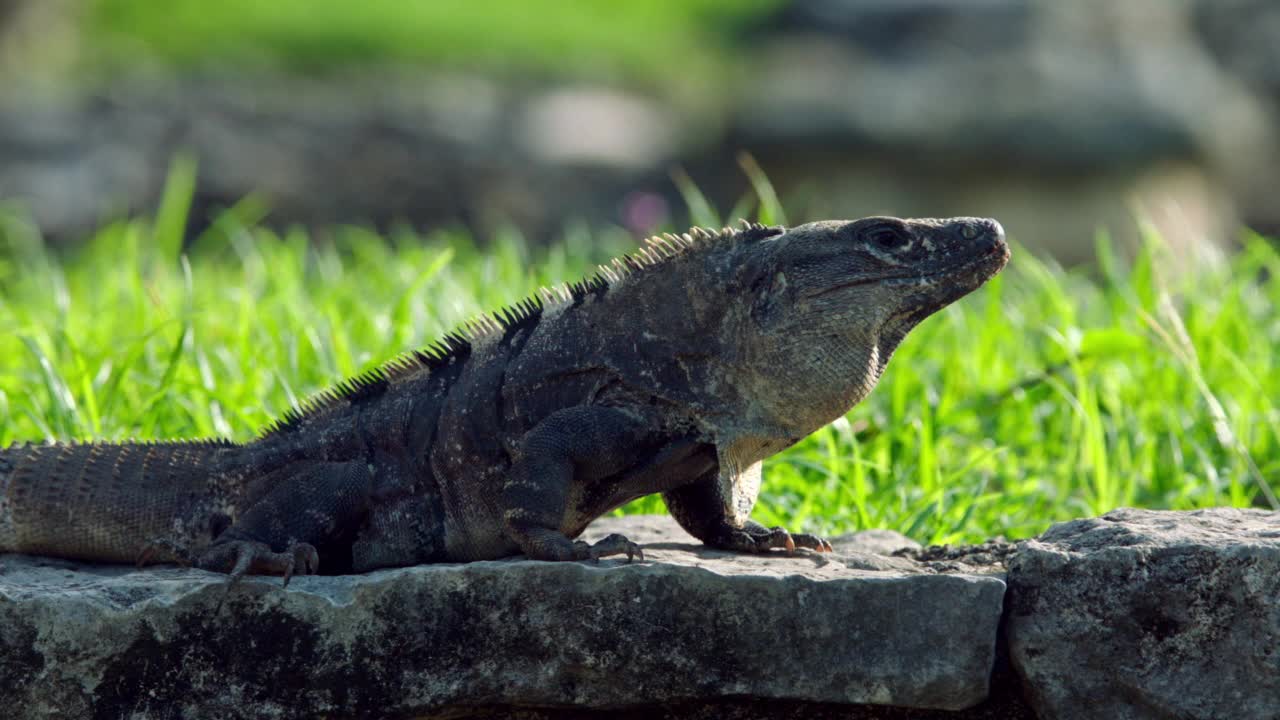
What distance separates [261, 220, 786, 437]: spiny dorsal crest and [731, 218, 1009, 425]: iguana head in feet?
0.56

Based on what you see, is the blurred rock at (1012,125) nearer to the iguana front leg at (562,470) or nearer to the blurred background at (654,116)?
the blurred background at (654,116)

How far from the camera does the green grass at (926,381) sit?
4.70m

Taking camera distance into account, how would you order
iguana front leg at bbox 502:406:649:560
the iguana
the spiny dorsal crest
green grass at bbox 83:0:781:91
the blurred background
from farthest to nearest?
green grass at bbox 83:0:781:91 < the blurred background < the spiny dorsal crest < the iguana < iguana front leg at bbox 502:406:649:560

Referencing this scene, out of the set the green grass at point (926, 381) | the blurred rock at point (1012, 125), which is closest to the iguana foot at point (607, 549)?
the green grass at point (926, 381)

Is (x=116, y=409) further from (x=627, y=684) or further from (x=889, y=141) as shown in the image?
(x=889, y=141)

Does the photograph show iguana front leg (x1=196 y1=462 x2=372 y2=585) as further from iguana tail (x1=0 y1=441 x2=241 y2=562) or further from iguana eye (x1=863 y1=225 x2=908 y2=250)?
iguana eye (x1=863 y1=225 x2=908 y2=250)

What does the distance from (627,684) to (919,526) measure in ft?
5.15

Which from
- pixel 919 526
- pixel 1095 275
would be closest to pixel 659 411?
pixel 919 526

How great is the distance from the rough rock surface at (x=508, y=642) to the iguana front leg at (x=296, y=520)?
14 cm

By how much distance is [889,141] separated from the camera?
12.7m

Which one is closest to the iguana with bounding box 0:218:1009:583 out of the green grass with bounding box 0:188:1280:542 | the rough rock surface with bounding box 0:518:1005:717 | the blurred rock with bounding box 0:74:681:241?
the rough rock surface with bounding box 0:518:1005:717

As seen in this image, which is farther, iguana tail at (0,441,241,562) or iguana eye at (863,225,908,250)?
iguana tail at (0,441,241,562)

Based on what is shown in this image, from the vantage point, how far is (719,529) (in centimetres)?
366

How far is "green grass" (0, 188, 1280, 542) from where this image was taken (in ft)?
15.4
